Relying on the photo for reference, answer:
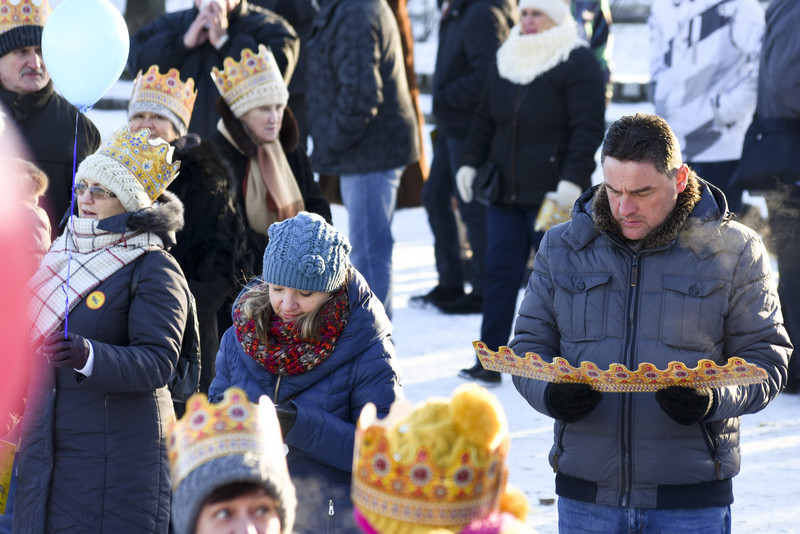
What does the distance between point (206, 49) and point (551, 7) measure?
6.32 ft

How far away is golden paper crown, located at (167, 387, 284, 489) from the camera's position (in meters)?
2.62

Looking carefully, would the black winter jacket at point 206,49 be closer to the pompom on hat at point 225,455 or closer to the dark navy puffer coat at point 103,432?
the dark navy puffer coat at point 103,432

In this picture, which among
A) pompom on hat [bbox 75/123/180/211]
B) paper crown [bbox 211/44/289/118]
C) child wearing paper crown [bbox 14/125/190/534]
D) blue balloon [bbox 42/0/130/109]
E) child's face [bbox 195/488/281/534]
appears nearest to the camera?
child's face [bbox 195/488/281/534]

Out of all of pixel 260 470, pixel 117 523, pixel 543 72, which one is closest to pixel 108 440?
pixel 117 523

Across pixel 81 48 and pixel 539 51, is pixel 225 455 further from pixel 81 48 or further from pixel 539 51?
pixel 539 51

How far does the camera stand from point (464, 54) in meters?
8.23

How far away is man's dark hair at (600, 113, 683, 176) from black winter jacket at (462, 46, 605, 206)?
304cm

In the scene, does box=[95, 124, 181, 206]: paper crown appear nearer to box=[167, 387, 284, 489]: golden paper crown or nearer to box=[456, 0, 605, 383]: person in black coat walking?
box=[167, 387, 284, 489]: golden paper crown

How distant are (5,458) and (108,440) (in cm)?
46

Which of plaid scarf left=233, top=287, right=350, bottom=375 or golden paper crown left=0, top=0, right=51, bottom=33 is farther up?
golden paper crown left=0, top=0, right=51, bottom=33

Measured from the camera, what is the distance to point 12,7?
217 inches

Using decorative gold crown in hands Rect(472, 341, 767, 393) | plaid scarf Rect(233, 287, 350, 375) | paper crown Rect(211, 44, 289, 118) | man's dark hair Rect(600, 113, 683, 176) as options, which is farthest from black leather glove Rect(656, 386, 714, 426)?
paper crown Rect(211, 44, 289, 118)

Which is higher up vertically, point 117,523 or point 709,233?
point 709,233

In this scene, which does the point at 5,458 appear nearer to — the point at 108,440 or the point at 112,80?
the point at 108,440
